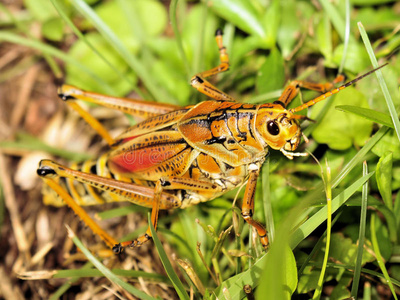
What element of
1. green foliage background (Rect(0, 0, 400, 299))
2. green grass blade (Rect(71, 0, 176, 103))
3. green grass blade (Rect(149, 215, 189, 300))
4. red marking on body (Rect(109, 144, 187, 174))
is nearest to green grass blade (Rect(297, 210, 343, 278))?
green foliage background (Rect(0, 0, 400, 299))

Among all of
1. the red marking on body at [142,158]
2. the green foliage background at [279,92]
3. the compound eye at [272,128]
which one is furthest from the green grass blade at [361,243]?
the red marking on body at [142,158]

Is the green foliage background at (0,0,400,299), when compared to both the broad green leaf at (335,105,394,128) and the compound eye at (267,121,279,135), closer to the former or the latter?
the broad green leaf at (335,105,394,128)

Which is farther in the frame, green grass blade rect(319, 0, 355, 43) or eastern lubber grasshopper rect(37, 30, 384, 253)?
green grass blade rect(319, 0, 355, 43)

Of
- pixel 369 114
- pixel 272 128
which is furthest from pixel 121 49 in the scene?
pixel 369 114

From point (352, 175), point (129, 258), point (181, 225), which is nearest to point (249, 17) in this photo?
point (352, 175)

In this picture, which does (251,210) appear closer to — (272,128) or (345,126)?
(272,128)

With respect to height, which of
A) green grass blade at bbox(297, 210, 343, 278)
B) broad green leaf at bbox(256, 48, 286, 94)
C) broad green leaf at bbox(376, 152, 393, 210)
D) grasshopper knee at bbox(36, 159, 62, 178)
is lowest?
green grass blade at bbox(297, 210, 343, 278)
